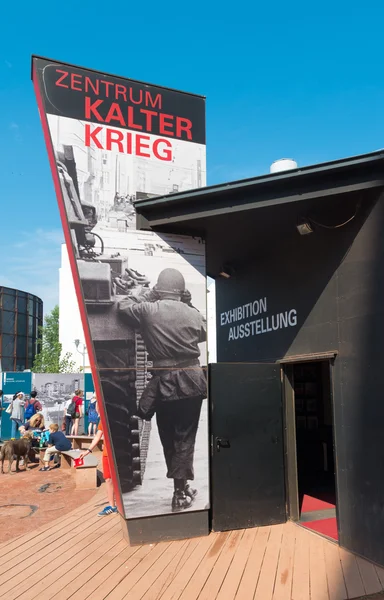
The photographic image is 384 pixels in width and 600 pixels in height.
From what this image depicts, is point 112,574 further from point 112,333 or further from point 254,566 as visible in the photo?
point 112,333

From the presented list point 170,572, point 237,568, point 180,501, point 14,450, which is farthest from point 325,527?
point 14,450

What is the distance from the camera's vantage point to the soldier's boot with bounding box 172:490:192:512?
19.1 ft

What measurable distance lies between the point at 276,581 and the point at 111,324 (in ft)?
10.5

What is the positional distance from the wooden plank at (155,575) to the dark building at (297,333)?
0.36 m

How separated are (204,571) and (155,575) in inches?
19.1

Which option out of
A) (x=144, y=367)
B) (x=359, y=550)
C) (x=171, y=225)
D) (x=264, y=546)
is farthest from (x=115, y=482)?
(x=171, y=225)

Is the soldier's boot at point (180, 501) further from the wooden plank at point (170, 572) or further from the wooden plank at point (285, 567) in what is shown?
the wooden plank at point (285, 567)

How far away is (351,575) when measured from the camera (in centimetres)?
473

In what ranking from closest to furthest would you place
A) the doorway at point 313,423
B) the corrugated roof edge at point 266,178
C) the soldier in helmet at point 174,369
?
the corrugated roof edge at point 266,178
the soldier in helmet at point 174,369
the doorway at point 313,423

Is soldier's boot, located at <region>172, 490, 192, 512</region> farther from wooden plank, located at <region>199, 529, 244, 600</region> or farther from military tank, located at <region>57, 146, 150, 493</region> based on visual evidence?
wooden plank, located at <region>199, 529, 244, 600</region>

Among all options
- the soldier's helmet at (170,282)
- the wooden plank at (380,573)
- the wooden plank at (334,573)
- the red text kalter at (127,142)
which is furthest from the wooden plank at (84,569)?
the red text kalter at (127,142)

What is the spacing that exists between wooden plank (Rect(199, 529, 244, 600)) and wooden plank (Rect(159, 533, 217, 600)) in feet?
0.61

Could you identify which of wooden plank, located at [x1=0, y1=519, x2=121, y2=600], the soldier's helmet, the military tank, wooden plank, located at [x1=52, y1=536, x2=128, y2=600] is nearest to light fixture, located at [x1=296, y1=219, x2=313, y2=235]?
the soldier's helmet

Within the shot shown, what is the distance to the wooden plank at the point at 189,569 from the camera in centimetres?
438
